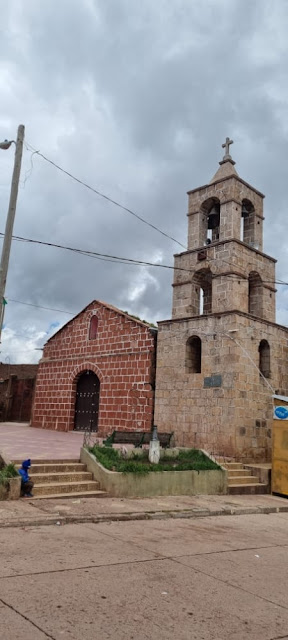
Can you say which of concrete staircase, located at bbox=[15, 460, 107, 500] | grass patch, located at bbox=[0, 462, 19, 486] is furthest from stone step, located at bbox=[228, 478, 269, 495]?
grass patch, located at bbox=[0, 462, 19, 486]

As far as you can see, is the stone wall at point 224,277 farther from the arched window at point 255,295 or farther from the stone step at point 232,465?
the stone step at point 232,465

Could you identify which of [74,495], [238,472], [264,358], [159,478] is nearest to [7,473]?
[74,495]

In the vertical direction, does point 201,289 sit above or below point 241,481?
above

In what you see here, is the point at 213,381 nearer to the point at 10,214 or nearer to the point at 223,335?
the point at 223,335

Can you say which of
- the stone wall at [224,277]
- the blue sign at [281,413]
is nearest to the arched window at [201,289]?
the stone wall at [224,277]

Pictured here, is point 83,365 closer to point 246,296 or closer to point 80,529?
point 246,296

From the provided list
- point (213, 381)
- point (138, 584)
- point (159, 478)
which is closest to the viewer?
point (138, 584)

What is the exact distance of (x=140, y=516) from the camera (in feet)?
24.6

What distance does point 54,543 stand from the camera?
217 inches

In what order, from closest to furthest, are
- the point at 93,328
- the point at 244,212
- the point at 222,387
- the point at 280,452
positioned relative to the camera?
the point at 280,452 → the point at 222,387 → the point at 244,212 → the point at 93,328

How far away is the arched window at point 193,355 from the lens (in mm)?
14617

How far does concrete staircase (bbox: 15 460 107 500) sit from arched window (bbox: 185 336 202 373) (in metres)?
5.63

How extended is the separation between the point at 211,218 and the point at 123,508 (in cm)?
1051

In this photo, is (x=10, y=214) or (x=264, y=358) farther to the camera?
(x=264, y=358)
